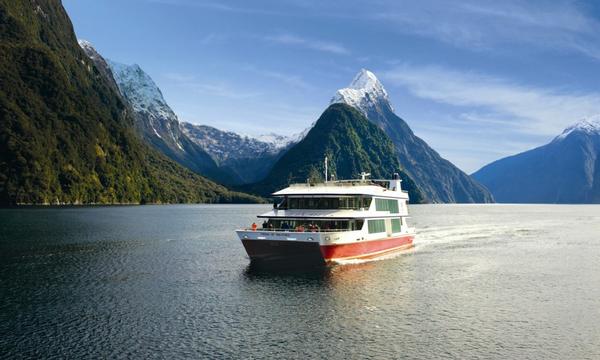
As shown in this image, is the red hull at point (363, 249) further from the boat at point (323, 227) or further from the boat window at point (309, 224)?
the boat window at point (309, 224)

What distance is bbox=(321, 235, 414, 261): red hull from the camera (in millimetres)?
65062

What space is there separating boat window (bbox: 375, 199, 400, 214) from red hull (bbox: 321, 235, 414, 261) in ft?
15.9

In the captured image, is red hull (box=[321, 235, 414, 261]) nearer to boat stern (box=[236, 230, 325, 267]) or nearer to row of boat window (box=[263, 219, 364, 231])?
boat stern (box=[236, 230, 325, 267])

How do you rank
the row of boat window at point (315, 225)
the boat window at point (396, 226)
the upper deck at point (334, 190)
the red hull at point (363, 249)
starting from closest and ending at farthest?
the red hull at point (363, 249) → the row of boat window at point (315, 225) → the upper deck at point (334, 190) → the boat window at point (396, 226)

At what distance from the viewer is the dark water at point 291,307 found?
36.0 m

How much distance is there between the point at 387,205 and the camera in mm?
82062

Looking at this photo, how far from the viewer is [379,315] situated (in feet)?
147

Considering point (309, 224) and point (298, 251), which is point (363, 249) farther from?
point (298, 251)

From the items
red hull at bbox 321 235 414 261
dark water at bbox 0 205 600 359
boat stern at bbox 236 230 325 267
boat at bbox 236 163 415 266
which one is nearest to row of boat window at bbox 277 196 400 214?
boat at bbox 236 163 415 266

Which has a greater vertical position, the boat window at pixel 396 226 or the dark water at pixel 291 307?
the boat window at pixel 396 226

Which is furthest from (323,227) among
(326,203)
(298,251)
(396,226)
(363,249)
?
(396,226)

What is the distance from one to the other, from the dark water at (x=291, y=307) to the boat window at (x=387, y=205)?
809 cm

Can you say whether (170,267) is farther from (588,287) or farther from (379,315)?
(588,287)

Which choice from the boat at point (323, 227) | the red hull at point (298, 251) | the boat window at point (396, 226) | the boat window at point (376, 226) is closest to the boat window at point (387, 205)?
the boat at point (323, 227)
